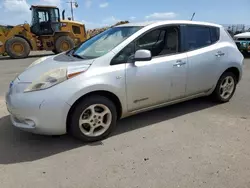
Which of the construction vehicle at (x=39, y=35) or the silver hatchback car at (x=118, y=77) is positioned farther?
the construction vehicle at (x=39, y=35)

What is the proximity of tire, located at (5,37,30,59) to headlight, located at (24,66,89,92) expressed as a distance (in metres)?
11.7

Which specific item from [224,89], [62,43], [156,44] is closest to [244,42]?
[224,89]

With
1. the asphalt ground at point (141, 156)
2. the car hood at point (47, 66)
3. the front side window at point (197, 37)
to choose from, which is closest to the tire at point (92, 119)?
the asphalt ground at point (141, 156)

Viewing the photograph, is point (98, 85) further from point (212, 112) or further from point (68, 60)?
point (212, 112)

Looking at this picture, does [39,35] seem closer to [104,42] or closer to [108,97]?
[104,42]

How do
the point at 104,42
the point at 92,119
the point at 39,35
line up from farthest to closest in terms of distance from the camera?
1. the point at 39,35
2. the point at 104,42
3. the point at 92,119

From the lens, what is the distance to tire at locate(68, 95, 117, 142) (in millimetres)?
3182

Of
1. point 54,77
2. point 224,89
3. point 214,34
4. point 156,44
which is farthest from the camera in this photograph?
point 224,89

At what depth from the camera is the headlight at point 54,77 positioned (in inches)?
121

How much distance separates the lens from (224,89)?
15.8ft

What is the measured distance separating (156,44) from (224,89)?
5.80 feet

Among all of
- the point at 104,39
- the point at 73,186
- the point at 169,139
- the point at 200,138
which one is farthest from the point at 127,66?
the point at 73,186

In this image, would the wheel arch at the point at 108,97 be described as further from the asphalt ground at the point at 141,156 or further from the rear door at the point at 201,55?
the rear door at the point at 201,55

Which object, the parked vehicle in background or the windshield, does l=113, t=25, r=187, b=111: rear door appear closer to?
the windshield
